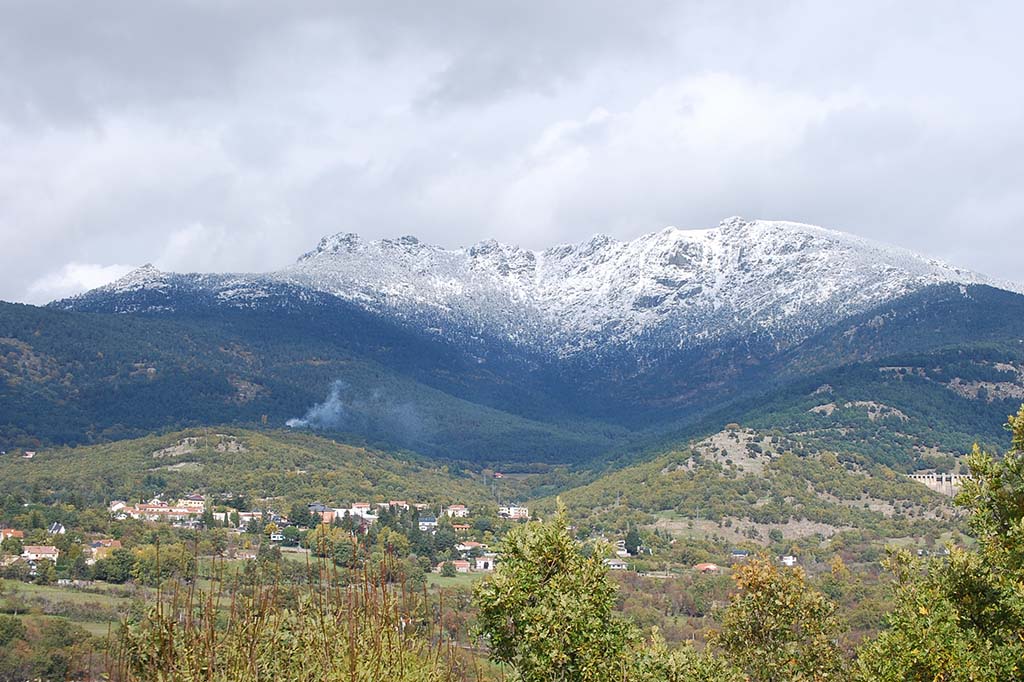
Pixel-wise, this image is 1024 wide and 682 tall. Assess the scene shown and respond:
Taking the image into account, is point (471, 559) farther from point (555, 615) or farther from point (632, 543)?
point (555, 615)

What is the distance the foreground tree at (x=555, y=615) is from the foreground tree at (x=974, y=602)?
6687 mm

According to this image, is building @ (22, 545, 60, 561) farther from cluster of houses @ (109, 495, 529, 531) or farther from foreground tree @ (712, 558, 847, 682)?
foreground tree @ (712, 558, 847, 682)

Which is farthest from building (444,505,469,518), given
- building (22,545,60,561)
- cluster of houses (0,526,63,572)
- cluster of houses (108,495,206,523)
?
building (22,545,60,561)

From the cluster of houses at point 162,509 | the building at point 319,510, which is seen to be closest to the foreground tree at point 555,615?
the cluster of houses at point 162,509

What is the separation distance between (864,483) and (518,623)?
176m

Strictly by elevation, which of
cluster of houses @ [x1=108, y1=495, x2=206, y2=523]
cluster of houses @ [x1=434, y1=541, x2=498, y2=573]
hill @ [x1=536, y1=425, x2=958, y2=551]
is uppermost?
cluster of houses @ [x1=108, y1=495, x2=206, y2=523]

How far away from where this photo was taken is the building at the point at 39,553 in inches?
4378

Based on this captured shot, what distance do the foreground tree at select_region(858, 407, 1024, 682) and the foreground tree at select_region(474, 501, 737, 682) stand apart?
6.69 metres

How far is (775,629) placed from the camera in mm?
40938

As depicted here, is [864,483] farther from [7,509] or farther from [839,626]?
[839,626]

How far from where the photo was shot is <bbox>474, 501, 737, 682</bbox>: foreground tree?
25.2 meters

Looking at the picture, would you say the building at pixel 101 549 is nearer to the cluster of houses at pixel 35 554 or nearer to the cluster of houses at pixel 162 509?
the cluster of houses at pixel 35 554

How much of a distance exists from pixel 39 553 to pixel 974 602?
106469mm

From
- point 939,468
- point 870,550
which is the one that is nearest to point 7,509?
point 870,550
